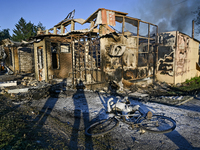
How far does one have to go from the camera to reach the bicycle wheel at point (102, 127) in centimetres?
413

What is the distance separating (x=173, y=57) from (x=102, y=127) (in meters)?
11.0

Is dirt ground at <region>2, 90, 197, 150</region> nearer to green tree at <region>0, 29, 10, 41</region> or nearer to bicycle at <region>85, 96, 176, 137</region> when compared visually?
bicycle at <region>85, 96, 176, 137</region>

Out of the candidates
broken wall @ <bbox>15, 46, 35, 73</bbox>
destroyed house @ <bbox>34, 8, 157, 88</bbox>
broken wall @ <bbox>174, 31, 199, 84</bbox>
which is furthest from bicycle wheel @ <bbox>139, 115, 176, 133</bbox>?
broken wall @ <bbox>15, 46, 35, 73</bbox>

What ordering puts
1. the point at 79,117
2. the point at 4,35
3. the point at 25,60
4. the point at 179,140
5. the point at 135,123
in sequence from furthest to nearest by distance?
the point at 4,35
the point at 25,60
the point at 79,117
the point at 135,123
the point at 179,140

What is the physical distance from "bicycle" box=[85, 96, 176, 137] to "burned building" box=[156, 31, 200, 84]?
363 inches

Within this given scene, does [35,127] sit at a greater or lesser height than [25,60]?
lesser

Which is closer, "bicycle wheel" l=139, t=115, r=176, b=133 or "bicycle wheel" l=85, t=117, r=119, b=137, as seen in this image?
"bicycle wheel" l=85, t=117, r=119, b=137

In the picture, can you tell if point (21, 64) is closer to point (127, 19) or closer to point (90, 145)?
point (127, 19)

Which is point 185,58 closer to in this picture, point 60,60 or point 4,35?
point 60,60

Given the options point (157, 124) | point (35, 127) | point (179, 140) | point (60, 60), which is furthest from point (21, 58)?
point (179, 140)

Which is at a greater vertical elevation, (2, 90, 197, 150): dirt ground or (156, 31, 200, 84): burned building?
(156, 31, 200, 84): burned building

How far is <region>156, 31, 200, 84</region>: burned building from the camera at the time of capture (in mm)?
12508

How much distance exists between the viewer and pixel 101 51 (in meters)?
10.0

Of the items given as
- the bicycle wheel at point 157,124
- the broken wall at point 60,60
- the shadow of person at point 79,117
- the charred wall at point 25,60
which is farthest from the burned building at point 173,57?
the charred wall at point 25,60
